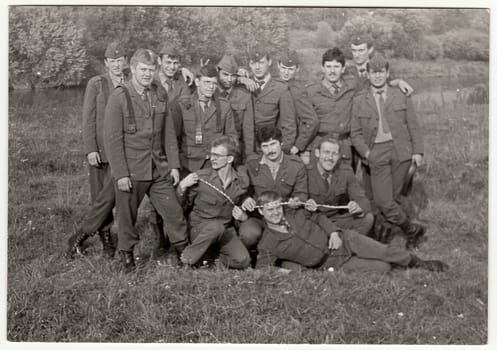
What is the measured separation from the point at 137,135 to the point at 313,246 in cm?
168

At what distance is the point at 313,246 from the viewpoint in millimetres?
6062

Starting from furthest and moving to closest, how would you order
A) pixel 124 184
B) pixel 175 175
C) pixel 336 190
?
pixel 336 190
pixel 175 175
pixel 124 184

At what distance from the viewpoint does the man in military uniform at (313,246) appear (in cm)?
606

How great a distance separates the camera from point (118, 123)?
593 cm

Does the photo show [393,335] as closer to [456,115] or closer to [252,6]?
[456,115]

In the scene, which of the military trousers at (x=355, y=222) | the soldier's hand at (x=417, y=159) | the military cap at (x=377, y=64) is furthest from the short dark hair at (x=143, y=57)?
the soldier's hand at (x=417, y=159)

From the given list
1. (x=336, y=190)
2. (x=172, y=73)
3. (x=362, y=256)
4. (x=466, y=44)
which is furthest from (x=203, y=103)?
(x=466, y=44)

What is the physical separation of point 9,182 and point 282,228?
2303 mm

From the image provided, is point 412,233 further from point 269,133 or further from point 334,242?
point 269,133

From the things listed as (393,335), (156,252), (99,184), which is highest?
(99,184)

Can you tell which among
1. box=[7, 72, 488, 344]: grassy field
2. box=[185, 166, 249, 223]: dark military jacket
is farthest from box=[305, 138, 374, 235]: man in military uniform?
box=[185, 166, 249, 223]: dark military jacket

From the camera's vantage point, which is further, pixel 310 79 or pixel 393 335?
pixel 310 79

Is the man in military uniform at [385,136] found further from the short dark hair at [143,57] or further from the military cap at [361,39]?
the short dark hair at [143,57]
